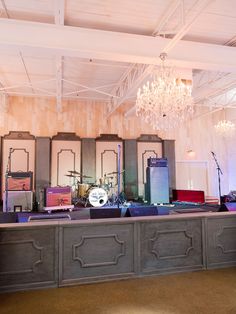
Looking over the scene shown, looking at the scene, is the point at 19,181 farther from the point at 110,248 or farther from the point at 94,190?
the point at 110,248

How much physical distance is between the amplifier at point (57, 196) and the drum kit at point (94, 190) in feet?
2.39

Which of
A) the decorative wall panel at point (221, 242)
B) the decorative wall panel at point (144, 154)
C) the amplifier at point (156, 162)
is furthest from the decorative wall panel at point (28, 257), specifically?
the decorative wall panel at point (144, 154)

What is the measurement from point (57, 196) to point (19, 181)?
4.19 ft

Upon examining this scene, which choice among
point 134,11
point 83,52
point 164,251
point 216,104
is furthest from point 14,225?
point 216,104

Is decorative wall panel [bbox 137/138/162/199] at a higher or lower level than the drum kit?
higher

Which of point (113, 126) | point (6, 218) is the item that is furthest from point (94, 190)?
point (6, 218)

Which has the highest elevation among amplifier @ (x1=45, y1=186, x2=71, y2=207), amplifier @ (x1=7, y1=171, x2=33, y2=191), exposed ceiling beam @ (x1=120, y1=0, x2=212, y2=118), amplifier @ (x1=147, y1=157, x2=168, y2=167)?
exposed ceiling beam @ (x1=120, y1=0, x2=212, y2=118)

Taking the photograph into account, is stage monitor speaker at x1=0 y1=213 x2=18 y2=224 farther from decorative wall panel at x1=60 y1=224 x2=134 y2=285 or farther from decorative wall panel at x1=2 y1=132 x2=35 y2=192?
decorative wall panel at x1=2 y1=132 x2=35 y2=192

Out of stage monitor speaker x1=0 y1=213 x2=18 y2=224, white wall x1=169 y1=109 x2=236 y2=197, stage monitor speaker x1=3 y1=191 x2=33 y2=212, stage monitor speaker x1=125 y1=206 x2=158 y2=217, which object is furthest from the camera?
white wall x1=169 y1=109 x2=236 y2=197

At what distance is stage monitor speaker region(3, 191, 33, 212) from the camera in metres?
7.05

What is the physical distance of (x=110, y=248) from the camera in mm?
3119

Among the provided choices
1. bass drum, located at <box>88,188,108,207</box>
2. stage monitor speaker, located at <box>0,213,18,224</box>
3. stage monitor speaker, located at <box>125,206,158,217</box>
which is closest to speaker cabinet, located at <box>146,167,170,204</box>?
bass drum, located at <box>88,188,108,207</box>

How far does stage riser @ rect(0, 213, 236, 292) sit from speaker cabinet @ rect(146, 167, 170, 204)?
186 inches

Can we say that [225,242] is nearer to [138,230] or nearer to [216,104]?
[138,230]
